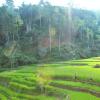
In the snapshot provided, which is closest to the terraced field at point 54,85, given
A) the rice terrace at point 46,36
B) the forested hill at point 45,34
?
the rice terrace at point 46,36

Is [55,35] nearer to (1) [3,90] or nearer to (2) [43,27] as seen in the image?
(2) [43,27]

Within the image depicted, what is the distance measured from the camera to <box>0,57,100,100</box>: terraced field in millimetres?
22834

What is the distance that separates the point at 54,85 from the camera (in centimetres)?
2597

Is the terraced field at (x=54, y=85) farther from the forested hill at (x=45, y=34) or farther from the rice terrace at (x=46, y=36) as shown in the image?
the forested hill at (x=45, y=34)

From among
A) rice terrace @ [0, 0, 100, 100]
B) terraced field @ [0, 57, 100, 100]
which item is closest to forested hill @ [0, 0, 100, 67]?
rice terrace @ [0, 0, 100, 100]

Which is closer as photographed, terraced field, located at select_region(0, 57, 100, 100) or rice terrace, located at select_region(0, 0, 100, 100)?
terraced field, located at select_region(0, 57, 100, 100)

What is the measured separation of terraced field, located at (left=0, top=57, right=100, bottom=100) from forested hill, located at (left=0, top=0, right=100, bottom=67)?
15939 mm

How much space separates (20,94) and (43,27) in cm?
2892

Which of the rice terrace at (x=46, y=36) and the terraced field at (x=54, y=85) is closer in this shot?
the terraced field at (x=54, y=85)

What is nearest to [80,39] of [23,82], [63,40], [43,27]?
[63,40]

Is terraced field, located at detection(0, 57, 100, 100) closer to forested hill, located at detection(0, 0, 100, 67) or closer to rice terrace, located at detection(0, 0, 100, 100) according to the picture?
rice terrace, located at detection(0, 0, 100, 100)

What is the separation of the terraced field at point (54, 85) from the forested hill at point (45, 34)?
15939mm

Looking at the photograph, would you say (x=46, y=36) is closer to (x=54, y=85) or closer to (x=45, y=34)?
(x=45, y=34)

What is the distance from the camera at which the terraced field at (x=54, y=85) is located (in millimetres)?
22834
